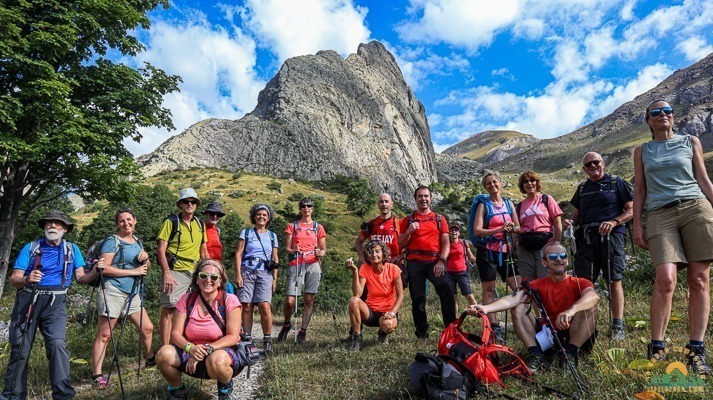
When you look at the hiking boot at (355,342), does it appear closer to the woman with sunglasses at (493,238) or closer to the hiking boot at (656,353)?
the woman with sunglasses at (493,238)

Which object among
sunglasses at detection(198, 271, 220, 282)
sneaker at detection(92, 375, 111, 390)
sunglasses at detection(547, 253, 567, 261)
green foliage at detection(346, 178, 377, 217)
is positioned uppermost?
green foliage at detection(346, 178, 377, 217)

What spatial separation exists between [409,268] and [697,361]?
3.17 m

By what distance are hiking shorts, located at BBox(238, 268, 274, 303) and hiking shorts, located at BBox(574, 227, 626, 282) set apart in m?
4.23

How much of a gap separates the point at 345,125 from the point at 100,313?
119 meters

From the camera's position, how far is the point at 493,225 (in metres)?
5.25

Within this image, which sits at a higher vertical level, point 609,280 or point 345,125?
point 345,125

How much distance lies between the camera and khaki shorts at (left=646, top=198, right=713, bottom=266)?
323 centimetres

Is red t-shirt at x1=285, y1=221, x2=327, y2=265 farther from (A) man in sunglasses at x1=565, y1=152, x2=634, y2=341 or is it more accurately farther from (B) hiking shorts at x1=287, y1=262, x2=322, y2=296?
(A) man in sunglasses at x1=565, y1=152, x2=634, y2=341

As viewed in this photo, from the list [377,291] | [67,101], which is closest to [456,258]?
[377,291]

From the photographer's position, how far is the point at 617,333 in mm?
4367

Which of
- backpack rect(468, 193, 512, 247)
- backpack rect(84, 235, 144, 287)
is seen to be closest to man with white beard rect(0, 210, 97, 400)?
backpack rect(84, 235, 144, 287)

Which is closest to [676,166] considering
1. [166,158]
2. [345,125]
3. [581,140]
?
[166,158]

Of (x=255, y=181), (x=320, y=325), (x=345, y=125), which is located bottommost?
(x=320, y=325)

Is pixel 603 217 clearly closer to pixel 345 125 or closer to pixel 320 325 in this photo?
pixel 320 325
